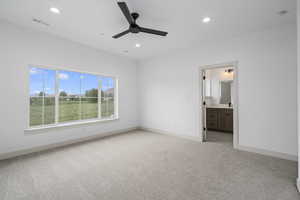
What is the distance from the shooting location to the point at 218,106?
5.59m

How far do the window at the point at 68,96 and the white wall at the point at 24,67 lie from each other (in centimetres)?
24

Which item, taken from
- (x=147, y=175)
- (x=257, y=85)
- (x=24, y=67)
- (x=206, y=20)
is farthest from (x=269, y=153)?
(x=24, y=67)

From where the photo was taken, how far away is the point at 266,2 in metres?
2.29

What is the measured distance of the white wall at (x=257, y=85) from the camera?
2.91 metres

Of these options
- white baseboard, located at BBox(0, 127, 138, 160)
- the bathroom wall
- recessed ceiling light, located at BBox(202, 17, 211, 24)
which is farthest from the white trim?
white baseboard, located at BBox(0, 127, 138, 160)

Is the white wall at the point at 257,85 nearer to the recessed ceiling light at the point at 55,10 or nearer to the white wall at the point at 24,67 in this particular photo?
the white wall at the point at 24,67

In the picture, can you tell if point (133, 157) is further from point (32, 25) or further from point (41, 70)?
point (32, 25)

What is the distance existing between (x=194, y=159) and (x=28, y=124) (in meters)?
3.90

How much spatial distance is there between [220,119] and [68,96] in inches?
209

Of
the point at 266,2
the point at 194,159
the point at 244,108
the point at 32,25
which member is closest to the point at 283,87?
the point at 244,108

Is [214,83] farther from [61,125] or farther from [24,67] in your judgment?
[24,67]

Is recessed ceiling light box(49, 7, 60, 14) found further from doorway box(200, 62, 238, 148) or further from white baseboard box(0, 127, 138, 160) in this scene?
doorway box(200, 62, 238, 148)

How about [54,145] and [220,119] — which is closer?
[54,145]

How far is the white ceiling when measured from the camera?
7.70ft
